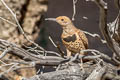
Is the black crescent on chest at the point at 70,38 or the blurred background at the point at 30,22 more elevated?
the black crescent on chest at the point at 70,38

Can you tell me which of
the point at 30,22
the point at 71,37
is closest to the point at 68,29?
the point at 71,37

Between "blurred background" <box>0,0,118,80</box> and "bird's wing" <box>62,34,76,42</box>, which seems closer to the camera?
"bird's wing" <box>62,34,76,42</box>

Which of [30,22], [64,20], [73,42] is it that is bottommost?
[30,22]

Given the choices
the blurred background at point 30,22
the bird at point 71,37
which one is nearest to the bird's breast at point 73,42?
the bird at point 71,37

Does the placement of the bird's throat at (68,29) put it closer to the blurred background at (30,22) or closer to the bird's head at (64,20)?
the bird's head at (64,20)

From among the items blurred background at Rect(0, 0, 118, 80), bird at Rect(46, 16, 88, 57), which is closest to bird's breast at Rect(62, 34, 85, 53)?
bird at Rect(46, 16, 88, 57)

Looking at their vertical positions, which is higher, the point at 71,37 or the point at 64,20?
the point at 64,20

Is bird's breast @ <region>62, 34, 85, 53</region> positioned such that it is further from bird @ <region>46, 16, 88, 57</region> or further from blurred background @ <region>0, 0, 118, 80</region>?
blurred background @ <region>0, 0, 118, 80</region>

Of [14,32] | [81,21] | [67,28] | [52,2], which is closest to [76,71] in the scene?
[67,28]

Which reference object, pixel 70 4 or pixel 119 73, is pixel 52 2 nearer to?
pixel 70 4

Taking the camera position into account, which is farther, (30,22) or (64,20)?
(30,22)

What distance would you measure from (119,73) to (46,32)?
3.41 meters

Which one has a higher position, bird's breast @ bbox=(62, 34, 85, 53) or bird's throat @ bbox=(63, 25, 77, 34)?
bird's throat @ bbox=(63, 25, 77, 34)

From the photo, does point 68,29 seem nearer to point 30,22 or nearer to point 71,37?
point 71,37
